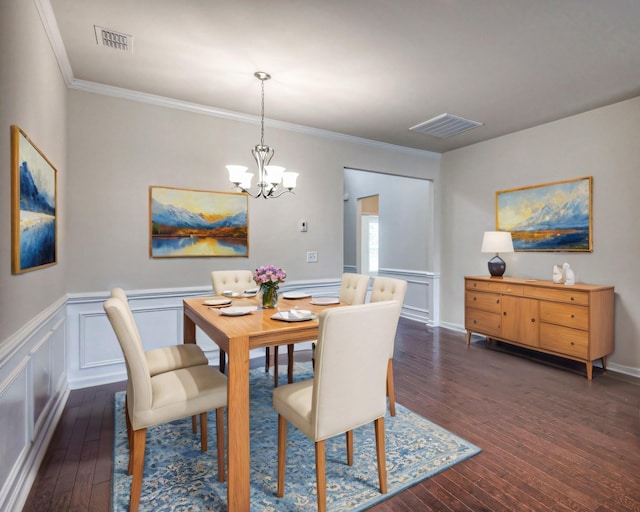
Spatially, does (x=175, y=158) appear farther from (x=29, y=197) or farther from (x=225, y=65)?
(x=29, y=197)

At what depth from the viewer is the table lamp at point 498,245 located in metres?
4.20

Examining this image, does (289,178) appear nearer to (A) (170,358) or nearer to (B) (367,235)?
(A) (170,358)

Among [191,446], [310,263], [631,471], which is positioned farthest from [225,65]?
[631,471]

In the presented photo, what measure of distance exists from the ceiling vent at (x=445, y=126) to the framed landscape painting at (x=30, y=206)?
355 cm

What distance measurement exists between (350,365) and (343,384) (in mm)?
92

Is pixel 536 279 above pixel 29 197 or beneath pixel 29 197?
beneath

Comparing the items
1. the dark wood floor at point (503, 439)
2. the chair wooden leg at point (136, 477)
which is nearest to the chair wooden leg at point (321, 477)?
the dark wood floor at point (503, 439)

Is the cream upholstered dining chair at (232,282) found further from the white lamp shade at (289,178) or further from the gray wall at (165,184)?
the white lamp shade at (289,178)

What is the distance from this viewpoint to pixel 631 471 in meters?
1.96

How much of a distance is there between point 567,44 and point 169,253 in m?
3.68

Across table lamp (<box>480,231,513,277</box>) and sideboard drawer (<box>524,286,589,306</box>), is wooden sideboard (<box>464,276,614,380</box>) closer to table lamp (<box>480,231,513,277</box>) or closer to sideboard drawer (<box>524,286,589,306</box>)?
sideboard drawer (<box>524,286,589,306</box>)

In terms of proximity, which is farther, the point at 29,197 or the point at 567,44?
the point at 567,44

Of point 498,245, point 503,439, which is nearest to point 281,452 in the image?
point 503,439

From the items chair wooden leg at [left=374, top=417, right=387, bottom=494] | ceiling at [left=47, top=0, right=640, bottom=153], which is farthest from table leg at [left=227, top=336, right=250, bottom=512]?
ceiling at [left=47, top=0, right=640, bottom=153]
